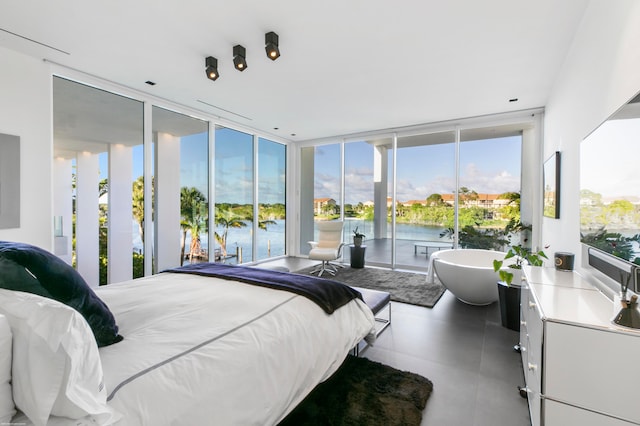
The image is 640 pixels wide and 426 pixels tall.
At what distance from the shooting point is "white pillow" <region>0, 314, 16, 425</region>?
31.7 inches

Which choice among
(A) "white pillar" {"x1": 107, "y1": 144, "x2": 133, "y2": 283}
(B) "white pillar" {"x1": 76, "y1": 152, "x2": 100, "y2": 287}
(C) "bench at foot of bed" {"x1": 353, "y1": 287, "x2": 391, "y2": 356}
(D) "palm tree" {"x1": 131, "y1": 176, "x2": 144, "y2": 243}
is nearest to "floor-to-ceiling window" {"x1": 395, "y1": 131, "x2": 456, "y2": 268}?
(C) "bench at foot of bed" {"x1": 353, "y1": 287, "x2": 391, "y2": 356}

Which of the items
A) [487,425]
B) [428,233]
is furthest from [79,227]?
[428,233]

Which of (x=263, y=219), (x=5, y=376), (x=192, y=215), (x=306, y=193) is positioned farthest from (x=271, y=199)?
(x=5, y=376)

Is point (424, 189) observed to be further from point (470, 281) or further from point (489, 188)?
point (470, 281)

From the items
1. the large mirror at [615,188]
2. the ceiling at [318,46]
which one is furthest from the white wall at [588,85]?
the ceiling at [318,46]

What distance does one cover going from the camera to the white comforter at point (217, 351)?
40.4 inches

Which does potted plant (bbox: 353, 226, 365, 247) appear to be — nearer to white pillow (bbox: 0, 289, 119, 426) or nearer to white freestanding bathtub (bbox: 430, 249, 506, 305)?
white freestanding bathtub (bbox: 430, 249, 506, 305)

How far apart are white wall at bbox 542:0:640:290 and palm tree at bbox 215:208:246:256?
5.04 m

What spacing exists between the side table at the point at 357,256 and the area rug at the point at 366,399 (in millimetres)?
3658

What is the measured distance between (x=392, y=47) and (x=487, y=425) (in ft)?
10.3

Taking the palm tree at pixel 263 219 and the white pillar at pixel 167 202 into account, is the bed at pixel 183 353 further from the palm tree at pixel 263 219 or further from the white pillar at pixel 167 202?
the palm tree at pixel 263 219

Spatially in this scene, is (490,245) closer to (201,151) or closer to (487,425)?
(487,425)

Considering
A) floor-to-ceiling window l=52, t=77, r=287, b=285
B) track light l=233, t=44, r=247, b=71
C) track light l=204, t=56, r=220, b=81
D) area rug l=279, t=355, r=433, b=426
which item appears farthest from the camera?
floor-to-ceiling window l=52, t=77, r=287, b=285

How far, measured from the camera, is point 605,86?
1.80 metres
